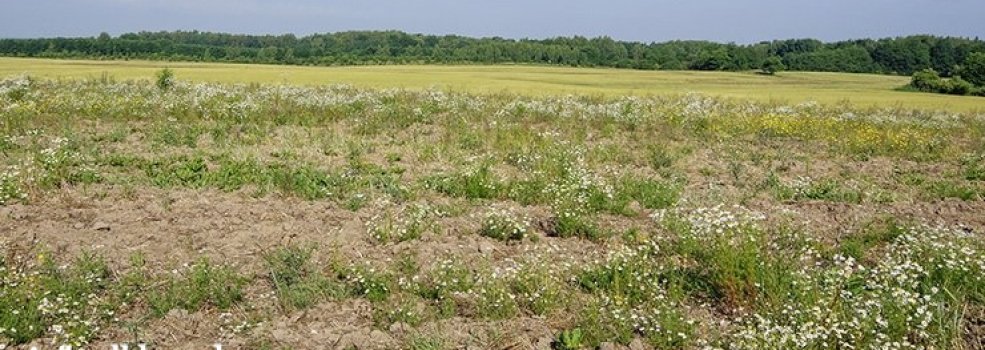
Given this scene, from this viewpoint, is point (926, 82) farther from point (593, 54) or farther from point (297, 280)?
point (297, 280)

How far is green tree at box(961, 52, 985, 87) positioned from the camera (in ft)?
169

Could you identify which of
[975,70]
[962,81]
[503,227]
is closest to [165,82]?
[503,227]

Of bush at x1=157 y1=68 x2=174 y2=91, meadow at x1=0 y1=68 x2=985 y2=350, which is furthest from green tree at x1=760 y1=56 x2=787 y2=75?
bush at x1=157 y1=68 x2=174 y2=91

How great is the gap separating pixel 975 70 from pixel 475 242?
5887 centimetres

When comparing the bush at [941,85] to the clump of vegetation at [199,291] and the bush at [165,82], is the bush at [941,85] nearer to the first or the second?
the bush at [165,82]

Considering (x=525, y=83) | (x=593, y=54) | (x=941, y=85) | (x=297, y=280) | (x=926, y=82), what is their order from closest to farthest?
(x=297, y=280) < (x=525, y=83) < (x=941, y=85) < (x=926, y=82) < (x=593, y=54)

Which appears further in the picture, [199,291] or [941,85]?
[941,85]

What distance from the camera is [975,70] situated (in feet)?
171

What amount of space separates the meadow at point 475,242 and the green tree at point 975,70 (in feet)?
145

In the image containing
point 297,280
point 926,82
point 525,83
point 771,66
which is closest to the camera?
point 297,280

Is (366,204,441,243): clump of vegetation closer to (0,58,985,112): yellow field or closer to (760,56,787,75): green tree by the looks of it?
(0,58,985,112): yellow field

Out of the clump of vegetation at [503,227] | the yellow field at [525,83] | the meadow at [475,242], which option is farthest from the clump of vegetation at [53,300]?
the yellow field at [525,83]

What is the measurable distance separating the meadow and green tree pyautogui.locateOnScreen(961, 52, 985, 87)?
44204 mm

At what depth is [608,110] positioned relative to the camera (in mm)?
23031
